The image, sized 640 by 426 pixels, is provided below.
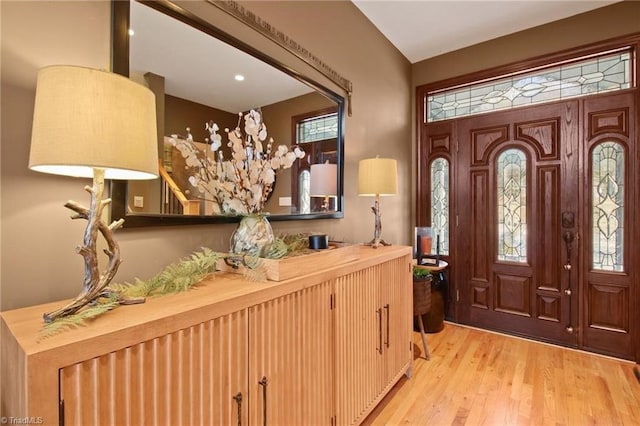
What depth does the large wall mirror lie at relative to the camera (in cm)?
120

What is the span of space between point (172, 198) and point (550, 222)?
3249mm

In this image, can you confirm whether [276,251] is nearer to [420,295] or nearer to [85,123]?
[85,123]

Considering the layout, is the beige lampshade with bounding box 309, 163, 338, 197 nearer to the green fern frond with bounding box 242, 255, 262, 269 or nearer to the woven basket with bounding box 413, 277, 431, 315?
the green fern frond with bounding box 242, 255, 262, 269

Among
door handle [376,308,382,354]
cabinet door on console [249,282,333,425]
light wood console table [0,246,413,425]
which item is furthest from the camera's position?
door handle [376,308,382,354]

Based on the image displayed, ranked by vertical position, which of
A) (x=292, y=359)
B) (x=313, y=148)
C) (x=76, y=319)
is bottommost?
(x=292, y=359)

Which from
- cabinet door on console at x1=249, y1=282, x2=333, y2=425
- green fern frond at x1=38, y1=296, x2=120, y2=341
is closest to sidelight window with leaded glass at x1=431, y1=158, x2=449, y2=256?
cabinet door on console at x1=249, y1=282, x2=333, y2=425

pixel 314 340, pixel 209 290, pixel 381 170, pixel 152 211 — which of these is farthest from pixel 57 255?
pixel 381 170

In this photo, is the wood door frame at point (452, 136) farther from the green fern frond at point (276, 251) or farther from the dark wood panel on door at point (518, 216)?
the green fern frond at point (276, 251)

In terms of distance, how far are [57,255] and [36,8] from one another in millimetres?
796

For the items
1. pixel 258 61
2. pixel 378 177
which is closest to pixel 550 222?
pixel 378 177

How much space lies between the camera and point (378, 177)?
226 centimetres

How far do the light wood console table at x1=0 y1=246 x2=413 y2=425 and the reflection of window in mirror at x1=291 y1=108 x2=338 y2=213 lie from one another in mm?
569

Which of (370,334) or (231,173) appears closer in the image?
(231,173)

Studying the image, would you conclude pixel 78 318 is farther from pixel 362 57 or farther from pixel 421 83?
pixel 421 83
